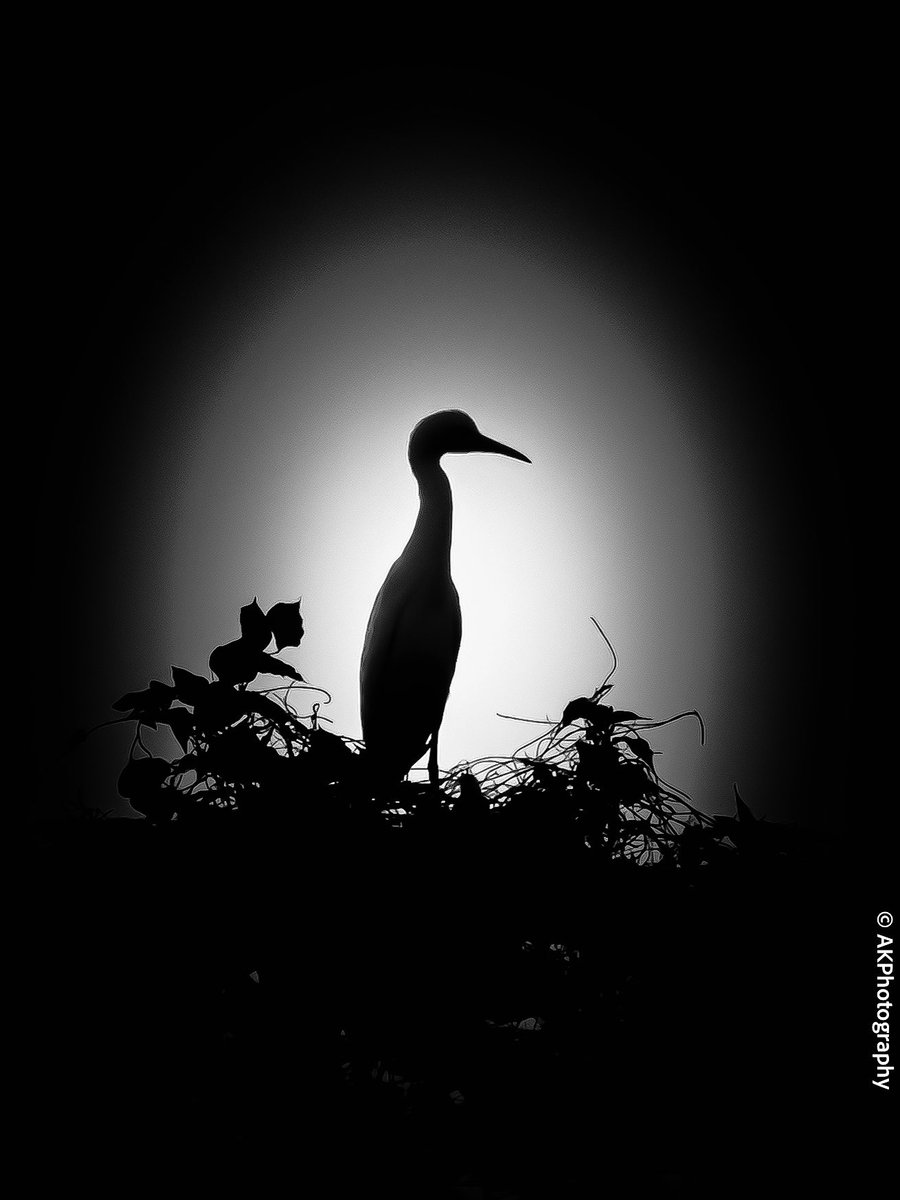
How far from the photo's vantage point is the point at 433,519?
1156 millimetres

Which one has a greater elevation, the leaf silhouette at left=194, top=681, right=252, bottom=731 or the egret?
the egret

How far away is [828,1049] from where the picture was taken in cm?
39

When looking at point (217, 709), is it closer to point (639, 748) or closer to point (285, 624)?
point (285, 624)

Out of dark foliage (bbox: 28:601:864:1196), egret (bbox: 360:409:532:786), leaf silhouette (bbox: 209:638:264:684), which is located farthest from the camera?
egret (bbox: 360:409:532:786)

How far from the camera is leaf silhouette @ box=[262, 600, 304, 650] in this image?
53cm

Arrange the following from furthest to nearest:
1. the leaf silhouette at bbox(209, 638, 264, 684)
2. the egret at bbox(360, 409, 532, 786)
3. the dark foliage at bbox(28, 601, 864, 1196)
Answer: the egret at bbox(360, 409, 532, 786), the leaf silhouette at bbox(209, 638, 264, 684), the dark foliage at bbox(28, 601, 864, 1196)

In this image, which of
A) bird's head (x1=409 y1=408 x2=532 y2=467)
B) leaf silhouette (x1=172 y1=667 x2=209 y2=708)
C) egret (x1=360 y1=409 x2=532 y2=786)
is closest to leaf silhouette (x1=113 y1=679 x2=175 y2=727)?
leaf silhouette (x1=172 y1=667 x2=209 y2=708)

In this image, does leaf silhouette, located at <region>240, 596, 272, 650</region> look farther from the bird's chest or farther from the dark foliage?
the bird's chest

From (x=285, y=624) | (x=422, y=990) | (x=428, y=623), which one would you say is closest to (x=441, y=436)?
(x=428, y=623)

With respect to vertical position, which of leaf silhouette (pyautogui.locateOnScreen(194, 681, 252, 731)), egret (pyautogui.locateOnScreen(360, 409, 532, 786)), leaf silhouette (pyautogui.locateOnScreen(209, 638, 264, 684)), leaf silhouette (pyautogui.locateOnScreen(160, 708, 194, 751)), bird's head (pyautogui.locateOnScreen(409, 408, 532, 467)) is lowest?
leaf silhouette (pyautogui.locateOnScreen(160, 708, 194, 751))

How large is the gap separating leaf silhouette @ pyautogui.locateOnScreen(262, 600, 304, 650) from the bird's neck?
614 millimetres

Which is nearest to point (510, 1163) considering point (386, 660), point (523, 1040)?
point (523, 1040)

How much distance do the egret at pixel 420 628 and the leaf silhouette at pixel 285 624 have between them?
546mm

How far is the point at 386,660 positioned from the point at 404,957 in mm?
722
